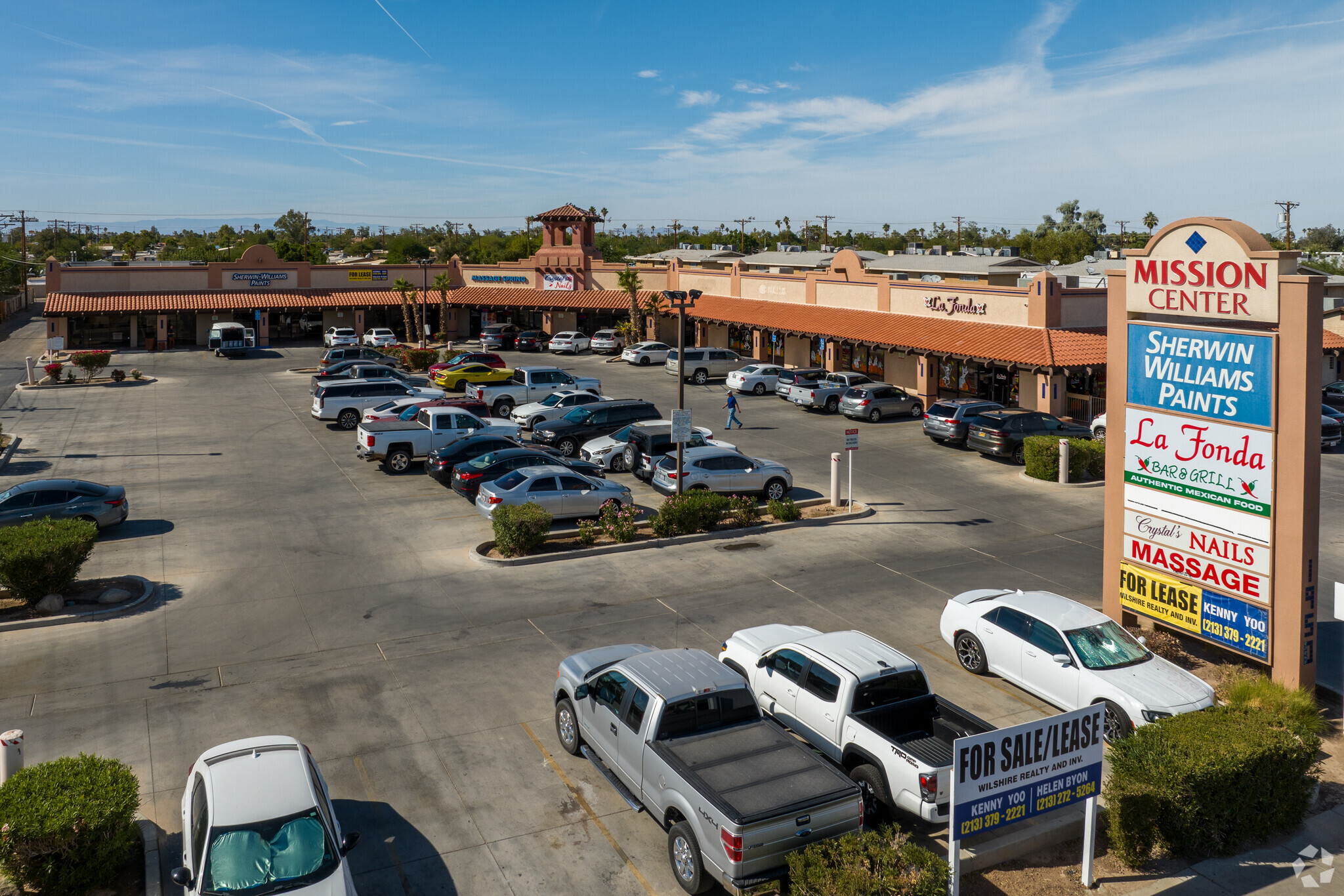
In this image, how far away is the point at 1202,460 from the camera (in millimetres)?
14547

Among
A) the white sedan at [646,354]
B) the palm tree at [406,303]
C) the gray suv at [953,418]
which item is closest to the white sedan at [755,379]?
the white sedan at [646,354]

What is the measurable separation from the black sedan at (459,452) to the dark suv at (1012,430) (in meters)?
14.9

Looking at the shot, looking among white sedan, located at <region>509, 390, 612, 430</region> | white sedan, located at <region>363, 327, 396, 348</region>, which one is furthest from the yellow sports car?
white sedan, located at <region>363, 327, 396, 348</region>

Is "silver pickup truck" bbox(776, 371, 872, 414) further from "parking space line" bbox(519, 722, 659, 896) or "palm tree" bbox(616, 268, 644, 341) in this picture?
Answer: "parking space line" bbox(519, 722, 659, 896)

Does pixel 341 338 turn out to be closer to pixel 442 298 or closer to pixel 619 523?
pixel 442 298

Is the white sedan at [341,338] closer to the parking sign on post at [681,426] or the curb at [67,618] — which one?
the parking sign on post at [681,426]

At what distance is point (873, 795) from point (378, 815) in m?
5.26

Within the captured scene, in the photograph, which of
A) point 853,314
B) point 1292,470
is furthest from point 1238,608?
point 853,314

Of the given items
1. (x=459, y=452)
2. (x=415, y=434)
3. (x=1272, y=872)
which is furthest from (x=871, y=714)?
(x=415, y=434)

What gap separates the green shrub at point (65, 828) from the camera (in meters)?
8.76

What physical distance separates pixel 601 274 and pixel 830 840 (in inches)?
2244

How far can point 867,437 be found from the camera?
117 ft

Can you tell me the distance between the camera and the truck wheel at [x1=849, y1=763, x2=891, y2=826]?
10680mm

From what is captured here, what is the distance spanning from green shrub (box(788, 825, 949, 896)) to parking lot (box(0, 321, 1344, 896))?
166 cm
